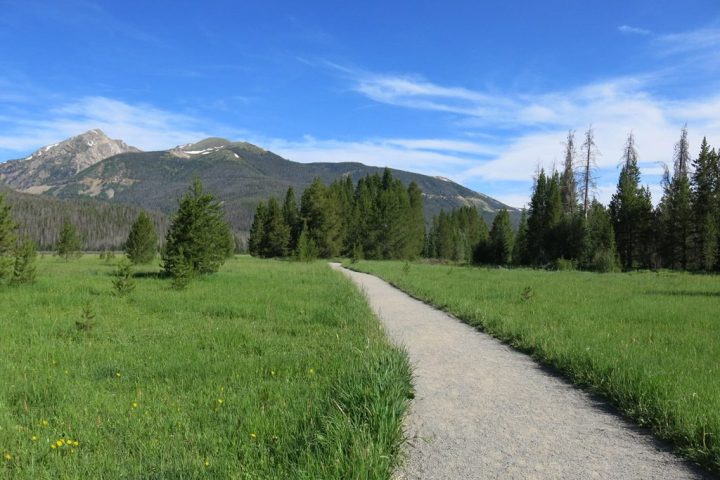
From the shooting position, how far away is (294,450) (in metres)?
4.07

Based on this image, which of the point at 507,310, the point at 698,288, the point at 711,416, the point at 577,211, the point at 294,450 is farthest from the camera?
the point at 577,211

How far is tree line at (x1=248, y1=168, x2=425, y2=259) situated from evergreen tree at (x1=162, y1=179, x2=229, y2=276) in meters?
37.1

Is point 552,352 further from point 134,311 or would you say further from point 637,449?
point 134,311

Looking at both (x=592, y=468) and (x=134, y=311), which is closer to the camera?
(x=592, y=468)

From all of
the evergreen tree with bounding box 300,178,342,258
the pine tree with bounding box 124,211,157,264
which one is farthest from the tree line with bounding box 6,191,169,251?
the pine tree with bounding box 124,211,157,264

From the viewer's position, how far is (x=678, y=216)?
50594mm

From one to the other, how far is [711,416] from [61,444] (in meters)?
6.53

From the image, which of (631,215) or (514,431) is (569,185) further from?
(514,431)

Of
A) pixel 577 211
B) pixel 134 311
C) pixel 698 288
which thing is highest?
pixel 577 211

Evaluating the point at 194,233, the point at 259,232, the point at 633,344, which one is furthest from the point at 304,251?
the point at 633,344

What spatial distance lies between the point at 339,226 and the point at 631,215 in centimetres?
3833

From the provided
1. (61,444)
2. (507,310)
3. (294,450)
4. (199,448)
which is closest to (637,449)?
(294,450)

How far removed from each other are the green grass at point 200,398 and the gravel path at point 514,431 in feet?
1.52

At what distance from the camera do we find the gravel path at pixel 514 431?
13.6 ft
